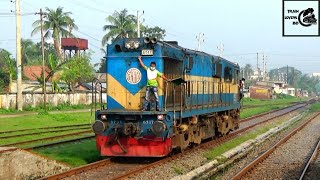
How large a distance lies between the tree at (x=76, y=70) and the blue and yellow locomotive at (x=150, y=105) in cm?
3721

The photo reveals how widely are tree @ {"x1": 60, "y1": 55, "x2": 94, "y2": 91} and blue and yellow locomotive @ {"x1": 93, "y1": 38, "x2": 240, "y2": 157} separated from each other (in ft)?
122

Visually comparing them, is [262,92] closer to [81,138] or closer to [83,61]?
[83,61]

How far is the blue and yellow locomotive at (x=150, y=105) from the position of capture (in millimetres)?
12984

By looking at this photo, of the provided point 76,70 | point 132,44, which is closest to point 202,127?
point 132,44

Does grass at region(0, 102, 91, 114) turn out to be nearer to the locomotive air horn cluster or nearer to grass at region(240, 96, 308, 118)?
grass at region(240, 96, 308, 118)

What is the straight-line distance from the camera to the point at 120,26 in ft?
210

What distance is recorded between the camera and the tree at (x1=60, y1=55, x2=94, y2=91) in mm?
53441

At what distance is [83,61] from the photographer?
59781 millimetres

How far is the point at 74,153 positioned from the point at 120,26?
5011cm

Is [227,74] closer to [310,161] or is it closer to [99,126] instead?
[310,161]

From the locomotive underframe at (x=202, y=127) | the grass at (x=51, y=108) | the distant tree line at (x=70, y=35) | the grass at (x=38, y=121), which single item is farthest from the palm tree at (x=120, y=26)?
the locomotive underframe at (x=202, y=127)

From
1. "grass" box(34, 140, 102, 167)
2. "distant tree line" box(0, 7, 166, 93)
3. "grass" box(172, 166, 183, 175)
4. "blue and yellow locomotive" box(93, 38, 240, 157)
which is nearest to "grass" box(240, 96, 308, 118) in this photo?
"distant tree line" box(0, 7, 166, 93)

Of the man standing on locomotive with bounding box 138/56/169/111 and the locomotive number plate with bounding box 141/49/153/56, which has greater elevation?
the locomotive number plate with bounding box 141/49/153/56

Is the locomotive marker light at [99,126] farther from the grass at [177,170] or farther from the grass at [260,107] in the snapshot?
the grass at [260,107]
